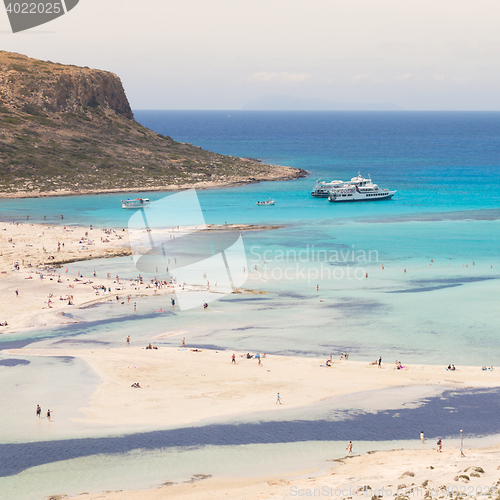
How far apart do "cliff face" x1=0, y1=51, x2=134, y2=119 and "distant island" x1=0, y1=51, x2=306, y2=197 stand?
217mm

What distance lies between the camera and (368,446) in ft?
97.9

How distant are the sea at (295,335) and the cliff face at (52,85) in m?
46.4

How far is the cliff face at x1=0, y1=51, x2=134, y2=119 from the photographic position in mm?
137250

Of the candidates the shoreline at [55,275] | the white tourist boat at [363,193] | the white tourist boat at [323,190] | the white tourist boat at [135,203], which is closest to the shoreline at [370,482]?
the shoreline at [55,275]

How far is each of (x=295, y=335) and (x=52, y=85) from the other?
115 meters

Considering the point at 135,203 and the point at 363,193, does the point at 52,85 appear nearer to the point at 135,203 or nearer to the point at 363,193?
the point at 135,203

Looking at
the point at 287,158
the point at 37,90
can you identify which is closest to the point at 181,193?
the point at 37,90

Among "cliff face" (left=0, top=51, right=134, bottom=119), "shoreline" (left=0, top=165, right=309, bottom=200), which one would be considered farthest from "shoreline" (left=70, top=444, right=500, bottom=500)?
"cliff face" (left=0, top=51, right=134, bottom=119)

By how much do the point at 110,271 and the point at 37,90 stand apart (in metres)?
91.1

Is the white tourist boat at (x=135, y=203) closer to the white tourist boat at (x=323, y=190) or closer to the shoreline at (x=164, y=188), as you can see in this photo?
the shoreline at (x=164, y=188)

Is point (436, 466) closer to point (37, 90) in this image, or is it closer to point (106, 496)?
point (106, 496)

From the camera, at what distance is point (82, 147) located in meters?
131

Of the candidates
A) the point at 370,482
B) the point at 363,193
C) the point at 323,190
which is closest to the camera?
the point at 370,482

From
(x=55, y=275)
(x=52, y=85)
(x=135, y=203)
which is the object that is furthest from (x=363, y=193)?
(x=52, y=85)
